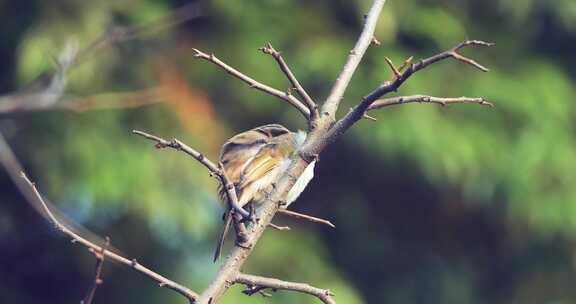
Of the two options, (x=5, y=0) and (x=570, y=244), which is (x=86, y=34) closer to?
(x=5, y=0)

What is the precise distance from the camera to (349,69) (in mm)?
1649

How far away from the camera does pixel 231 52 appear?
5.84 m

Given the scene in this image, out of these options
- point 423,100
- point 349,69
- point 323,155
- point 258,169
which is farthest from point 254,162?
point 323,155

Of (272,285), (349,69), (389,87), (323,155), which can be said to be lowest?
(272,285)

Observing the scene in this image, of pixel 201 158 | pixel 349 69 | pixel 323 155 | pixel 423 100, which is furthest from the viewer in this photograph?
pixel 323 155

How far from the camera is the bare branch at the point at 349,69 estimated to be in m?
1.64

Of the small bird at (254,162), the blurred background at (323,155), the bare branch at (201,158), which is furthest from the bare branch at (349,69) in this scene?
the blurred background at (323,155)

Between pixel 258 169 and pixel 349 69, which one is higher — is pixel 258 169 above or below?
above

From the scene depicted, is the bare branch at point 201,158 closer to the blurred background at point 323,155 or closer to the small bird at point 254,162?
the small bird at point 254,162

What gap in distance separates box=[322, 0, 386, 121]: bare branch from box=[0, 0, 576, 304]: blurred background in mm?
3202

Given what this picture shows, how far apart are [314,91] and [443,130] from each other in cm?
76

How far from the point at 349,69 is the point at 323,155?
4.34 m

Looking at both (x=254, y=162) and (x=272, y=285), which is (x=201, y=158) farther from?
(x=254, y=162)

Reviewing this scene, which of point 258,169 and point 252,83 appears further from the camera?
point 258,169
